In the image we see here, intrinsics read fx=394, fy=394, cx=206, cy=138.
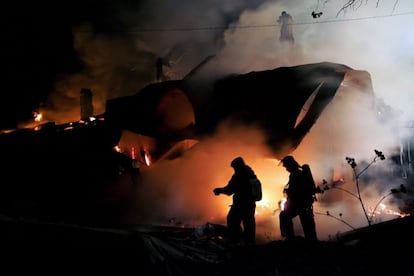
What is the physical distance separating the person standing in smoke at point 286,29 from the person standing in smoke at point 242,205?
14286 mm

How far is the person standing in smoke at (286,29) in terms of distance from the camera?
68.0 ft

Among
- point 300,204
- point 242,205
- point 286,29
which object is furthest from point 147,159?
point 286,29

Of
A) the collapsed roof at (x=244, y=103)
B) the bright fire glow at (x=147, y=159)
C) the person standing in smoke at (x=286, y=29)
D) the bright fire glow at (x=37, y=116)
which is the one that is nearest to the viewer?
the collapsed roof at (x=244, y=103)

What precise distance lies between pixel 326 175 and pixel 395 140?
3277 millimetres

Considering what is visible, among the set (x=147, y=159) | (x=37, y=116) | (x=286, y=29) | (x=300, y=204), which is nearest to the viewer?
(x=300, y=204)

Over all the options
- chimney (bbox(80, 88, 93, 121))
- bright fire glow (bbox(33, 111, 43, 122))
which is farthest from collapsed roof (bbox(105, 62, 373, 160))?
bright fire glow (bbox(33, 111, 43, 122))

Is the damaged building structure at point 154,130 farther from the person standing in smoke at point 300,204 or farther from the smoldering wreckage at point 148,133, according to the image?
the person standing in smoke at point 300,204

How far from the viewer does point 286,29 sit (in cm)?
2112

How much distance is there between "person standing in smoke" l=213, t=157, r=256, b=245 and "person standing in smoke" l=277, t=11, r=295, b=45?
14.3 m

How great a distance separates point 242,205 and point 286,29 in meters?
15.6

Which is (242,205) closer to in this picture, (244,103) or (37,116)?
(244,103)

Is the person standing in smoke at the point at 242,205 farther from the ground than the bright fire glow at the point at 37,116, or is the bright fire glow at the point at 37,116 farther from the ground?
the bright fire glow at the point at 37,116

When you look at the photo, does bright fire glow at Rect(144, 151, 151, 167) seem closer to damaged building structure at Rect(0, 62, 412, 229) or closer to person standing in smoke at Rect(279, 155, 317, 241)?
Result: damaged building structure at Rect(0, 62, 412, 229)

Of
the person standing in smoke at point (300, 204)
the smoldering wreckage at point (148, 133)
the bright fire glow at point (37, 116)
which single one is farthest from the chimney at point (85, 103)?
the person standing in smoke at point (300, 204)
